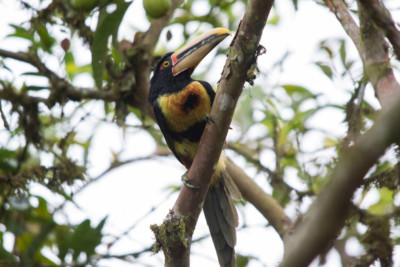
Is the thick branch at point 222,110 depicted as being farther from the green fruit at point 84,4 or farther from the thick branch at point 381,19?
the green fruit at point 84,4

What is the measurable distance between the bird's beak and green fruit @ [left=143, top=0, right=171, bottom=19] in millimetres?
670

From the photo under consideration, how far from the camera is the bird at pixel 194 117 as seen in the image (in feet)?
11.6

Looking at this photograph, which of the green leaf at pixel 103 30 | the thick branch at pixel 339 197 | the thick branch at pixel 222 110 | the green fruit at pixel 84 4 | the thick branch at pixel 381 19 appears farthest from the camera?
the green leaf at pixel 103 30

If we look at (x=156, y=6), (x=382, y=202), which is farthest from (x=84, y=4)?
(x=382, y=202)

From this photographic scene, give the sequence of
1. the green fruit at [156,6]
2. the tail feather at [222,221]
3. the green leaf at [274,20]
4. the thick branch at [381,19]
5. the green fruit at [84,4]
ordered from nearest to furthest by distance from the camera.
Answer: the thick branch at [381,19]
the green fruit at [156,6]
the green fruit at [84,4]
the tail feather at [222,221]
the green leaf at [274,20]

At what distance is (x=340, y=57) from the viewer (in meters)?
3.44

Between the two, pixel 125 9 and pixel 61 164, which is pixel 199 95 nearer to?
pixel 125 9

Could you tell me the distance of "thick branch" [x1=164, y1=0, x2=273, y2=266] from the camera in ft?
7.37

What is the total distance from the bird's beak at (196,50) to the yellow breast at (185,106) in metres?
0.19

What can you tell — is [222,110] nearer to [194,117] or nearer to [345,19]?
[345,19]

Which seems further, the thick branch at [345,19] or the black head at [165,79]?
the black head at [165,79]

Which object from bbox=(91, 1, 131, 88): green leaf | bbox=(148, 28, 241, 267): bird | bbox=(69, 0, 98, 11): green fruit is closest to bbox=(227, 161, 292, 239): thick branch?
bbox=(148, 28, 241, 267): bird

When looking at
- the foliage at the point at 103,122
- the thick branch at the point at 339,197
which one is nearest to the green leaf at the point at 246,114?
the foliage at the point at 103,122

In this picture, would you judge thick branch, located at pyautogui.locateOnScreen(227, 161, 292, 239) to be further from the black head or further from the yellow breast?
the black head
